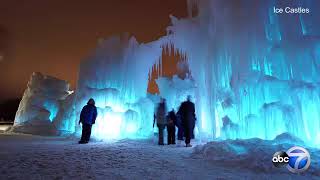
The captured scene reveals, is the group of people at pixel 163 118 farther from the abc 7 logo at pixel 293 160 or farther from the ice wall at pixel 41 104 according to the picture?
the ice wall at pixel 41 104

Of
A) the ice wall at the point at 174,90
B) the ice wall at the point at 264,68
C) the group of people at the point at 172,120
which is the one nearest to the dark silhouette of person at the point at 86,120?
the group of people at the point at 172,120

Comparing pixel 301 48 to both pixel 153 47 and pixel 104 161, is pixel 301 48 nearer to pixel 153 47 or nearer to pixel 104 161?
pixel 104 161

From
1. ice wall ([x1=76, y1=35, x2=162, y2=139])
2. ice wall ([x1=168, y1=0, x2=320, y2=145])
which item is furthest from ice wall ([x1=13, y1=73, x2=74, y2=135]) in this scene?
ice wall ([x1=168, y1=0, x2=320, y2=145])

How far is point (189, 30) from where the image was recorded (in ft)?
54.2

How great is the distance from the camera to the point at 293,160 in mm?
5750

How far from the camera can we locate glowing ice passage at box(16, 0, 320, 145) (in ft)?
31.9

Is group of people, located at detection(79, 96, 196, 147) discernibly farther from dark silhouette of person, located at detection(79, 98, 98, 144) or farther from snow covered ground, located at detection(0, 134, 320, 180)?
snow covered ground, located at detection(0, 134, 320, 180)

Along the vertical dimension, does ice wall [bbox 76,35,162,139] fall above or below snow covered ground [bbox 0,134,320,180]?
above

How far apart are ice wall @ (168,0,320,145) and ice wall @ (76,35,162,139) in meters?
5.09

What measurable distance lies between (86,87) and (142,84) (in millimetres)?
3925

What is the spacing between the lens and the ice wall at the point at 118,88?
652 inches

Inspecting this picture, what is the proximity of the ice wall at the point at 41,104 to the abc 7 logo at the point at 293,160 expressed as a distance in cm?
1817

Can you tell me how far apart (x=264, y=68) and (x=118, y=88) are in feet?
31.5

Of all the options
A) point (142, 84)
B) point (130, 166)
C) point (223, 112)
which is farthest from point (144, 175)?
point (142, 84)
